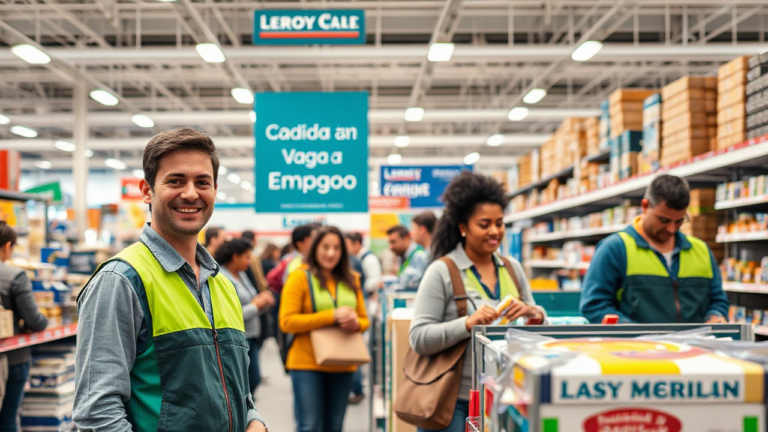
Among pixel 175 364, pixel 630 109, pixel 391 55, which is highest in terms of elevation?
pixel 391 55

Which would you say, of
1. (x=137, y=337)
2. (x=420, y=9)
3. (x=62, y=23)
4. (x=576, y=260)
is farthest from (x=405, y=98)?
(x=137, y=337)

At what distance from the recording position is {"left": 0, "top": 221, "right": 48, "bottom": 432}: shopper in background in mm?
4219

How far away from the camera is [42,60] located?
856cm

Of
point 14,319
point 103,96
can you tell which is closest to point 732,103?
point 14,319

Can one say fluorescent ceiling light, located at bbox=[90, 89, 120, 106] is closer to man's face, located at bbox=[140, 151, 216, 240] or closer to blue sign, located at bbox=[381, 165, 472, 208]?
blue sign, located at bbox=[381, 165, 472, 208]

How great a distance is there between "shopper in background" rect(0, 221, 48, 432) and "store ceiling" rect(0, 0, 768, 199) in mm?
5328

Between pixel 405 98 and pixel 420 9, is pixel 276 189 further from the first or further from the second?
pixel 405 98

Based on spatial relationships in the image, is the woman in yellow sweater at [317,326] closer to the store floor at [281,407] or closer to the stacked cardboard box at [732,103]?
the store floor at [281,407]

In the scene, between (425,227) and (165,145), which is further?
(425,227)

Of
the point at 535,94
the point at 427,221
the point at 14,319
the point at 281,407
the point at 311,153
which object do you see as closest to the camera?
the point at 14,319

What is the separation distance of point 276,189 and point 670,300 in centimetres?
341

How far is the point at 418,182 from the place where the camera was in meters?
13.1

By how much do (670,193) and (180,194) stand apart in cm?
213

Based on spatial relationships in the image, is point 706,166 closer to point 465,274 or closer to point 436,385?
point 465,274
